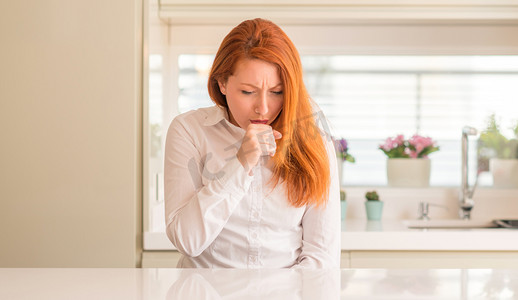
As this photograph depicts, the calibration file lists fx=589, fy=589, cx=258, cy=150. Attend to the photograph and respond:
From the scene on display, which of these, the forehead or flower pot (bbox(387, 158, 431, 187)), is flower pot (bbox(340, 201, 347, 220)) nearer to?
flower pot (bbox(387, 158, 431, 187))

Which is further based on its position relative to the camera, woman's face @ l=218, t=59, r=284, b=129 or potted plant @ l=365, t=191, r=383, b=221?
potted plant @ l=365, t=191, r=383, b=221

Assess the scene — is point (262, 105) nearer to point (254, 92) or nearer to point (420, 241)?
point (254, 92)

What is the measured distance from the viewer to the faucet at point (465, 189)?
2.75 meters

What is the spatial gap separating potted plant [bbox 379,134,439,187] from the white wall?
127 centimetres

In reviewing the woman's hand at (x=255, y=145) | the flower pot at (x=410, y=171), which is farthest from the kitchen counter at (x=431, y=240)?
the woman's hand at (x=255, y=145)

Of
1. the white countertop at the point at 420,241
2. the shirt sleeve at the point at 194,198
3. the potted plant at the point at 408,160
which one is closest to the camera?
the shirt sleeve at the point at 194,198

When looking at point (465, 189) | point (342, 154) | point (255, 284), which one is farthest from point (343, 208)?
point (255, 284)

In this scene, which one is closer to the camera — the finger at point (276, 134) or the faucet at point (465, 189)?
the finger at point (276, 134)

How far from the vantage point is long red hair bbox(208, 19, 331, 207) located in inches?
55.3

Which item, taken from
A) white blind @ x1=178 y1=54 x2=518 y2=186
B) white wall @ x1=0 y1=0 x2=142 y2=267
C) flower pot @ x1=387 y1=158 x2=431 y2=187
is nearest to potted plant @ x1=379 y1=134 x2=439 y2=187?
flower pot @ x1=387 y1=158 x2=431 y2=187

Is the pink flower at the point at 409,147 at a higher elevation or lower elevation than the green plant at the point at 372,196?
higher

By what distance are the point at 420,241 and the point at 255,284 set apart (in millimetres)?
1309

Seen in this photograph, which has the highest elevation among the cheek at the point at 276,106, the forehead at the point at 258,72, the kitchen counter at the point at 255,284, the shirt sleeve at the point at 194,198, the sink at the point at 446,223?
the forehead at the point at 258,72

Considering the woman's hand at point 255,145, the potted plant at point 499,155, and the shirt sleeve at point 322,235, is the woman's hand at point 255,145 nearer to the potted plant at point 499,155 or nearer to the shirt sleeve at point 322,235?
the shirt sleeve at point 322,235
